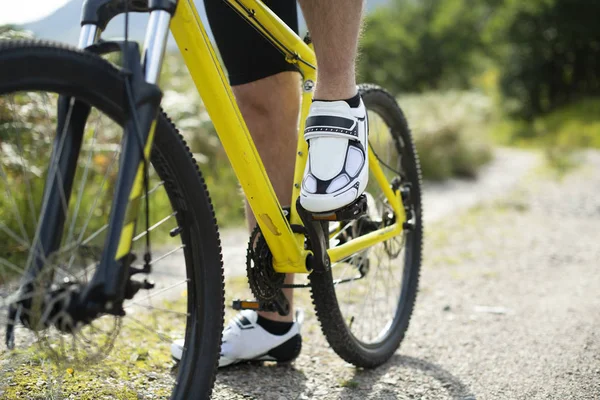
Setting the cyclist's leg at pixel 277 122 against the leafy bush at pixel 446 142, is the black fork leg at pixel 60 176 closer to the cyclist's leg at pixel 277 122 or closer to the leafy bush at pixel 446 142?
the cyclist's leg at pixel 277 122

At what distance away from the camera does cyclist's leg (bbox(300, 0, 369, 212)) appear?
66.8 inches

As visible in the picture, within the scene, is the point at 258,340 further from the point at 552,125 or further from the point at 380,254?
the point at 552,125

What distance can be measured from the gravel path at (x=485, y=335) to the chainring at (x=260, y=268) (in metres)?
0.36

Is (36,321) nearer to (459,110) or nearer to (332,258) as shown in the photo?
(332,258)

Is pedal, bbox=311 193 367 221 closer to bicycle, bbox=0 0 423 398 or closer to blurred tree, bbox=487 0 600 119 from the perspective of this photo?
bicycle, bbox=0 0 423 398

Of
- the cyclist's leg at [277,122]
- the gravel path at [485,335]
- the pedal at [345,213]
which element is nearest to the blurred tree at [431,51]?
the gravel path at [485,335]

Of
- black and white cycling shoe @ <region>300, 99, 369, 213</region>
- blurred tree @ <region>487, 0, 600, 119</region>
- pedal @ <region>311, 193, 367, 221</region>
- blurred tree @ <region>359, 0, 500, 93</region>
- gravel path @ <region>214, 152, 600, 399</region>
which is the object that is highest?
blurred tree @ <region>359, 0, 500, 93</region>

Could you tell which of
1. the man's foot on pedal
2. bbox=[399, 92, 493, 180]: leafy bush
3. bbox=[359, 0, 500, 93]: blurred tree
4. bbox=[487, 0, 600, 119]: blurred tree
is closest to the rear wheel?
the man's foot on pedal

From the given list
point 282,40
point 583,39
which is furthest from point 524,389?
point 583,39

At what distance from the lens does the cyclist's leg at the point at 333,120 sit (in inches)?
66.8

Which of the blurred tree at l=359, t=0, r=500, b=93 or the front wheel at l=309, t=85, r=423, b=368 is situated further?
the blurred tree at l=359, t=0, r=500, b=93

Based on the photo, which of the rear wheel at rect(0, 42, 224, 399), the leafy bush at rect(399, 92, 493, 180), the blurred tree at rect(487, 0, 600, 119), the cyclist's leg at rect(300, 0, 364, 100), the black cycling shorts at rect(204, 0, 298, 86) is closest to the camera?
the rear wheel at rect(0, 42, 224, 399)

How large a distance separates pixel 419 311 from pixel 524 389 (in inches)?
39.2

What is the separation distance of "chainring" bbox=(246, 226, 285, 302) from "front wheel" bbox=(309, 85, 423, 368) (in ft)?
0.59
